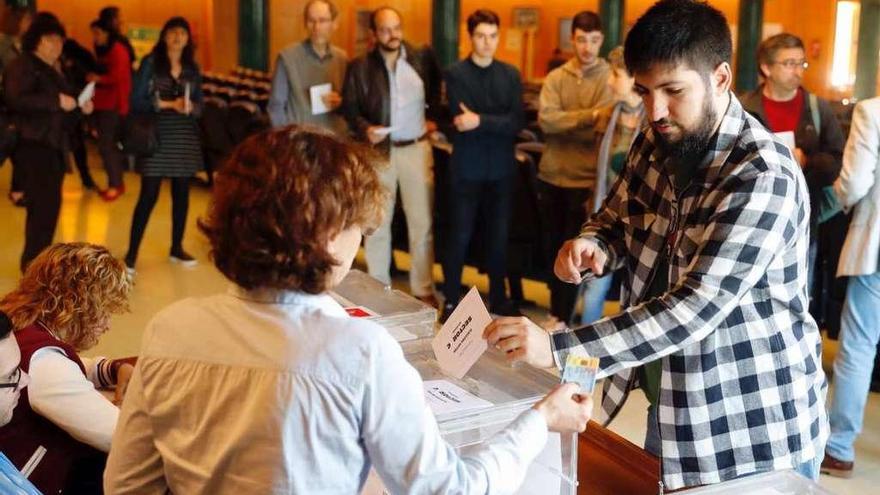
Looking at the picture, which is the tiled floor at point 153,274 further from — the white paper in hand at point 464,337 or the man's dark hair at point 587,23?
the white paper in hand at point 464,337

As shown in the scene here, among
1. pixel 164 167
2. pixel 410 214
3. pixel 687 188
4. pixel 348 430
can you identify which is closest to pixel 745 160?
pixel 687 188

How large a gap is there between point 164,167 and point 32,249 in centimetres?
91

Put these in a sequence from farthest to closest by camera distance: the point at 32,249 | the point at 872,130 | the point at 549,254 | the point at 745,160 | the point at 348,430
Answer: the point at 32,249 < the point at 549,254 < the point at 872,130 < the point at 745,160 < the point at 348,430

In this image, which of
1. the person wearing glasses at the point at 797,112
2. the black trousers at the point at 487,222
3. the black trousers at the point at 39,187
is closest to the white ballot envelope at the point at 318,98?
the black trousers at the point at 487,222

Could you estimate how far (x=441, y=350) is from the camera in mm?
2275

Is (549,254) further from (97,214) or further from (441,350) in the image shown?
(97,214)

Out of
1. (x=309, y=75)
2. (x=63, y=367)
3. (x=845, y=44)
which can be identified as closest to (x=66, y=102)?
(x=309, y=75)

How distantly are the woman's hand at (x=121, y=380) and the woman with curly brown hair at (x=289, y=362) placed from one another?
1.37m

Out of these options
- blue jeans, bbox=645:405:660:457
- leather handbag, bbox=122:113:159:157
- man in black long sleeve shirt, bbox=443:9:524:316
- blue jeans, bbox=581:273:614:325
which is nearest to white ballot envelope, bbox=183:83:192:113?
leather handbag, bbox=122:113:159:157

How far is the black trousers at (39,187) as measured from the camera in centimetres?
685

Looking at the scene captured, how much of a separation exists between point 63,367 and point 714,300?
1382 mm

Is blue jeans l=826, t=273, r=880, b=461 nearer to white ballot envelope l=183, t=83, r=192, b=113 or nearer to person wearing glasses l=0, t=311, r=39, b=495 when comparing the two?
person wearing glasses l=0, t=311, r=39, b=495

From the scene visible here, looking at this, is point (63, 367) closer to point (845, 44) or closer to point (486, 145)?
point (486, 145)

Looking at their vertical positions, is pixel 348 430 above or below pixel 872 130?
below
